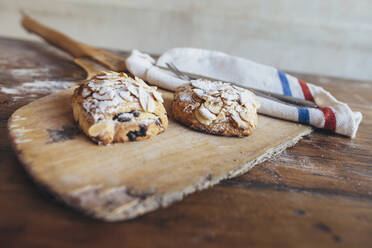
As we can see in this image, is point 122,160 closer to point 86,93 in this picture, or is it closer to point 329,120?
point 86,93

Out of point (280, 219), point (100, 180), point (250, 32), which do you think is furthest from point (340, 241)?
point (250, 32)

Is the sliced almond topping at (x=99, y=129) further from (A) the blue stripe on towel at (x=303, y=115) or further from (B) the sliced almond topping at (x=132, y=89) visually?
(A) the blue stripe on towel at (x=303, y=115)

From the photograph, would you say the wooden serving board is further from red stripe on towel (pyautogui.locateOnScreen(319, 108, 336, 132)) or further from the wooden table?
red stripe on towel (pyautogui.locateOnScreen(319, 108, 336, 132))

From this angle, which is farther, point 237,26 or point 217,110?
point 237,26

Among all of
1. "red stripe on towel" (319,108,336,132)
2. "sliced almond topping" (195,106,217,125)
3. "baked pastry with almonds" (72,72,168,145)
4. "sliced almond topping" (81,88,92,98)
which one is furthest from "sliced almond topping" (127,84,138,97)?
"red stripe on towel" (319,108,336,132)

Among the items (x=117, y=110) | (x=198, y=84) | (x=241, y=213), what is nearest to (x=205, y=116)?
(x=198, y=84)

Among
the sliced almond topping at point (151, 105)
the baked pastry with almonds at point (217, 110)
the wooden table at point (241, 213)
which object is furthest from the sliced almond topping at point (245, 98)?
the sliced almond topping at point (151, 105)
